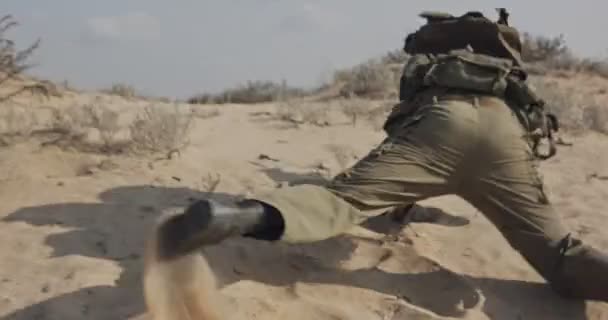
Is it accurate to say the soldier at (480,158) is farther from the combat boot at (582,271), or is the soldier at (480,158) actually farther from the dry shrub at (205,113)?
the dry shrub at (205,113)

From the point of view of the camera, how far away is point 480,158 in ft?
12.5

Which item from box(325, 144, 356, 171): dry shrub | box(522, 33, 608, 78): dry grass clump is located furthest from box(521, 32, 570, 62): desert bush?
box(325, 144, 356, 171): dry shrub

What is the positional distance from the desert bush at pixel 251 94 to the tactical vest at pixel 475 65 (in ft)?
19.2

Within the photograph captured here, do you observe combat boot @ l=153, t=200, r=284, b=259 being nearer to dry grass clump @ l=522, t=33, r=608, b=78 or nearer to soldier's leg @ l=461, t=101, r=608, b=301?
soldier's leg @ l=461, t=101, r=608, b=301

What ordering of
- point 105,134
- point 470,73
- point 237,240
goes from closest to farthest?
point 470,73 → point 237,240 → point 105,134

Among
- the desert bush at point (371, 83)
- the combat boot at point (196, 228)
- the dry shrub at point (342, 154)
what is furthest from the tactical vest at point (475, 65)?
the desert bush at point (371, 83)

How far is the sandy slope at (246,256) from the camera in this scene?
3.65 meters

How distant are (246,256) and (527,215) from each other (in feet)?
4.38

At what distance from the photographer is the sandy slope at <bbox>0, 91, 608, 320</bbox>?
3652 mm

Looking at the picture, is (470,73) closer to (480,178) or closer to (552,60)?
(480,178)

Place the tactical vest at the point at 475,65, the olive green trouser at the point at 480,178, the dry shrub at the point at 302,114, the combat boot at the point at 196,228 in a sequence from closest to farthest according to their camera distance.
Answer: the combat boot at the point at 196,228, the olive green trouser at the point at 480,178, the tactical vest at the point at 475,65, the dry shrub at the point at 302,114

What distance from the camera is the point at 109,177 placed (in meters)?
A: 4.98

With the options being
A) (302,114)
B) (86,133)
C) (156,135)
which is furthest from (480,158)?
(302,114)

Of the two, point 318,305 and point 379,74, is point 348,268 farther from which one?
point 379,74
